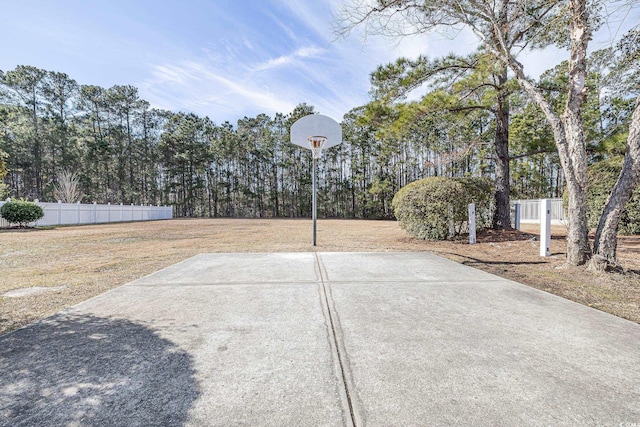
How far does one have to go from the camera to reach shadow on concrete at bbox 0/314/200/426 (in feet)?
3.80

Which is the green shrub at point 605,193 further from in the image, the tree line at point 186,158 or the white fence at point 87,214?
the white fence at point 87,214

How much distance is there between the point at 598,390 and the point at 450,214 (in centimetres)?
616

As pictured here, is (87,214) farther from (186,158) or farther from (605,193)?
(605,193)

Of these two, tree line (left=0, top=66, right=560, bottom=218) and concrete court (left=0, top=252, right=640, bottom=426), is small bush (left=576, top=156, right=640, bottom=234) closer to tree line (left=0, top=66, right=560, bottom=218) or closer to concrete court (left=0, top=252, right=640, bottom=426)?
concrete court (left=0, top=252, right=640, bottom=426)

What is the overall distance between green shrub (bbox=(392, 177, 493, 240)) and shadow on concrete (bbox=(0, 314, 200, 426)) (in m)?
6.66

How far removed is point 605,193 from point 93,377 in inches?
482

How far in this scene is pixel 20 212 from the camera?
1224 cm

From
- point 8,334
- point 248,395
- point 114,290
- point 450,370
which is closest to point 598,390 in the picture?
point 450,370

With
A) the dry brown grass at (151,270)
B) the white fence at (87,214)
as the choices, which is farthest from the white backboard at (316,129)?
the white fence at (87,214)

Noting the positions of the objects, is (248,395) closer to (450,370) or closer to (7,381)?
(450,370)

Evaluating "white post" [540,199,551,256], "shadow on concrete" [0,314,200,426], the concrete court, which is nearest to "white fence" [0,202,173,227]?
"shadow on concrete" [0,314,200,426]

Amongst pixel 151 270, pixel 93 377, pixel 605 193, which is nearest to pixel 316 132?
pixel 151 270

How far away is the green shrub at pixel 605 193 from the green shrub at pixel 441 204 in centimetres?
385

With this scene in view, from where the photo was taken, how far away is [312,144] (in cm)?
828
